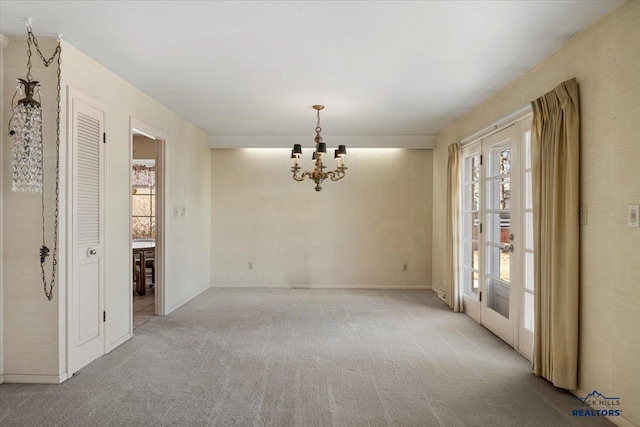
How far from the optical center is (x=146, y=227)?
918cm

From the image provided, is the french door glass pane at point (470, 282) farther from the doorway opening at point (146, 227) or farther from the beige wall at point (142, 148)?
the beige wall at point (142, 148)

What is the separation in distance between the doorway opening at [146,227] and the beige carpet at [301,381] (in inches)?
20.9

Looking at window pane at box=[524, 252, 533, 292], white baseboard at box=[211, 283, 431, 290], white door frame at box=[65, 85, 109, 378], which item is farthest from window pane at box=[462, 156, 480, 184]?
white door frame at box=[65, 85, 109, 378]

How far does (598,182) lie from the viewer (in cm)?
276

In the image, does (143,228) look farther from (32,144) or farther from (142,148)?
(32,144)

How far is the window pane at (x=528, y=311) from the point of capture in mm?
3754

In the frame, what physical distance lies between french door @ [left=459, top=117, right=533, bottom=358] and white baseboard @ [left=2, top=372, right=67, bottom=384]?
3986 millimetres

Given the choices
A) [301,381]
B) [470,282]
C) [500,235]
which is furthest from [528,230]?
[301,381]

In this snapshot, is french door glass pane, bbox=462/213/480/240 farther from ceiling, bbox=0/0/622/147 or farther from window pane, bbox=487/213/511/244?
ceiling, bbox=0/0/622/147

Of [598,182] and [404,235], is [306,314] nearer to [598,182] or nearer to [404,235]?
[404,235]

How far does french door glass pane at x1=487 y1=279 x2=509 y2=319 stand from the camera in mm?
4383

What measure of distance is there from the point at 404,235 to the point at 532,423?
481 cm

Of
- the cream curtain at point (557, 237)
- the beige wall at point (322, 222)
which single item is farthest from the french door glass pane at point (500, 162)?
the beige wall at point (322, 222)

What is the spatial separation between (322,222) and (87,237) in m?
4.36
